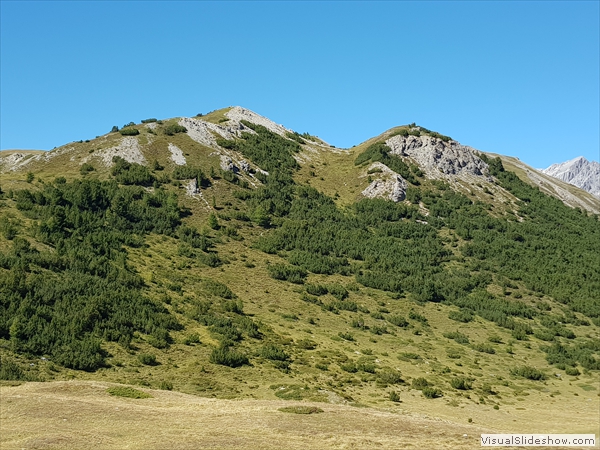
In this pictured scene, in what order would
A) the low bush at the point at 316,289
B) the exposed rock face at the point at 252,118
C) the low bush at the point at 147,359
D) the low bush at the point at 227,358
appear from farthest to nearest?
the exposed rock face at the point at 252,118, the low bush at the point at 316,289, the low bush at the point at 227,358, the low bush at the point at 147,359

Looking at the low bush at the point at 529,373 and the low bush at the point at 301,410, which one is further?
the low bush at the point at 529,373

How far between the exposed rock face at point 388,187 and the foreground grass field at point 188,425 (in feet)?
232

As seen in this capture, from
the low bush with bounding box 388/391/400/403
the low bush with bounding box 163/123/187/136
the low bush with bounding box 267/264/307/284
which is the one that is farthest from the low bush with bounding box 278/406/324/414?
the low bush with bounding box 163/123/187/136

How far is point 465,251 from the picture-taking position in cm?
8369

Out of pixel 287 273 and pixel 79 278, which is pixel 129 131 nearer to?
pixel 287 273

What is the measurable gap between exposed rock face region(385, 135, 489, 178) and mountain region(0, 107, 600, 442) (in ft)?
1.76

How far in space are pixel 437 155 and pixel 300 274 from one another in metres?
61.8

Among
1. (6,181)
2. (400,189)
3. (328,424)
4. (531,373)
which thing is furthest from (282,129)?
(328,424)

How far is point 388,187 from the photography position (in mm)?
99562

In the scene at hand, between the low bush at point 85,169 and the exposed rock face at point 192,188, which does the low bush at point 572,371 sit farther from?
the low bush at point 85,169

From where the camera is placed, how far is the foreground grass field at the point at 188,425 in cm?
2044

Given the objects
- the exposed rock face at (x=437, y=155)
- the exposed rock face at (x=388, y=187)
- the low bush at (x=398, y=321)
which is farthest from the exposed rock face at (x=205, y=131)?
the low bush at (x=398, y=321)

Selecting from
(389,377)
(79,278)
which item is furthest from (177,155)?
(389,377)

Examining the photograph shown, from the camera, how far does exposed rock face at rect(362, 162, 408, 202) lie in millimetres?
97869
